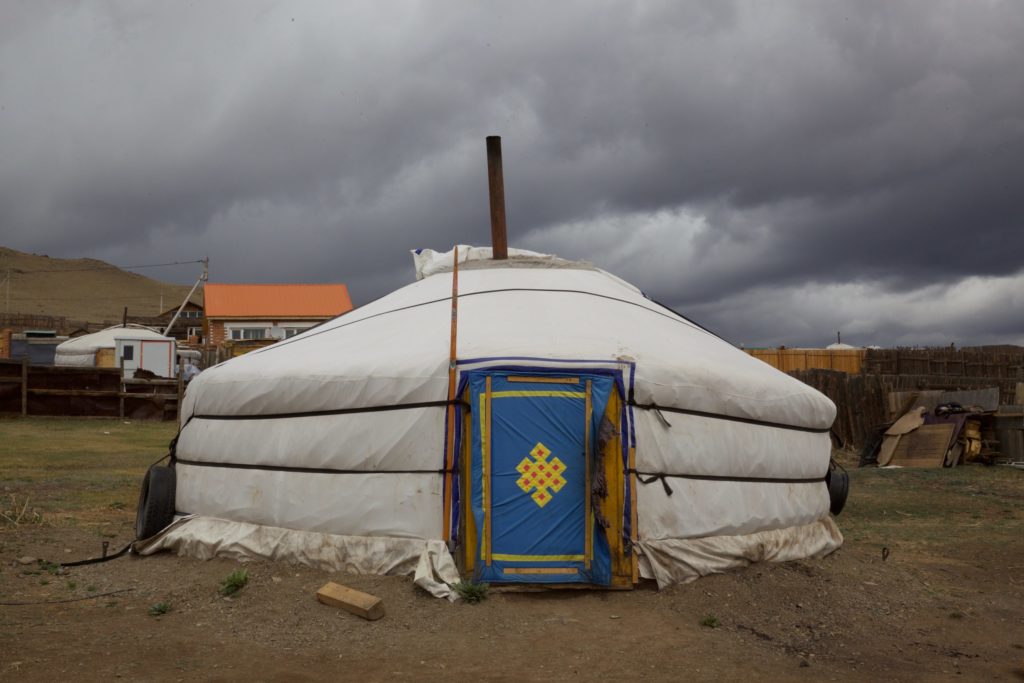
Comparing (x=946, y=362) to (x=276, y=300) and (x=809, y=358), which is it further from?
(x=276, y=300)

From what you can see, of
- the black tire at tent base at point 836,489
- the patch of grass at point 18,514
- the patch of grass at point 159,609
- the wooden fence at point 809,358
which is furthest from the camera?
the wooden fence at point 809,358

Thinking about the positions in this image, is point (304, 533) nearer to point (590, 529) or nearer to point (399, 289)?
point (590, 529)

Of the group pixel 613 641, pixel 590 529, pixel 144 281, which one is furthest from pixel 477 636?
pixel 144 281

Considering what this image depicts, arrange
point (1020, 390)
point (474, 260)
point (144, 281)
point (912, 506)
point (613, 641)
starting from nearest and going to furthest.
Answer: point (613, 641) < point (474, 260) < point (912, 506) < point (1020, 390) < point (144, 281)

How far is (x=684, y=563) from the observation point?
5121mm

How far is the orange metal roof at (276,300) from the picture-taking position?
1155 inches

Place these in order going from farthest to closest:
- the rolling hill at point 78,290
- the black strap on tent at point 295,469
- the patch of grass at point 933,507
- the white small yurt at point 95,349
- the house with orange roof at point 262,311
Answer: the rolling hill at point 78,290, the house with orange roof at point 262,311, the white small yurt at point 95,349, the patch of grass at point 933,507, the black strap on tent at point 295,469

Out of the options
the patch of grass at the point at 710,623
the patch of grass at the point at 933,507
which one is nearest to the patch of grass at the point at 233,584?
the patch of grass at the point at 710,623

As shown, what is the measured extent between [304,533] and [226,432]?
35.0 inches

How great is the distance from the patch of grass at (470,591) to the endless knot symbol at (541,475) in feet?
1.82

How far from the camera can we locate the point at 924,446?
12.6 metres

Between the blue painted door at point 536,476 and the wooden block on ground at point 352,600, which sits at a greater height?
the blue painted door at point 536,476

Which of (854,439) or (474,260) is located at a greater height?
(474,260)

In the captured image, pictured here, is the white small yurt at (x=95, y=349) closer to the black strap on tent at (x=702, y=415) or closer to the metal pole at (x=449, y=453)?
the metal pole at (x=449, y=453)
